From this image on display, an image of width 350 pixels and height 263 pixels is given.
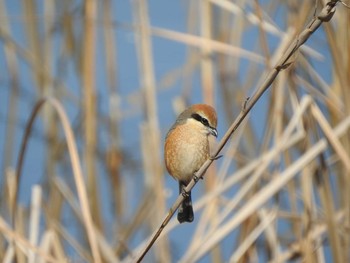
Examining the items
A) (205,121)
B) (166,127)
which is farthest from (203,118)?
(166,127)

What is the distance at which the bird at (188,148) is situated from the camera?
5.09 feet

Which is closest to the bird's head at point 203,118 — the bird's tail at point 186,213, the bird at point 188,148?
the bird at point 188,148

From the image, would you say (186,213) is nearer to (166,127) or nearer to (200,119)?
(200,119)

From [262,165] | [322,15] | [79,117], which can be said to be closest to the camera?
[322,15]

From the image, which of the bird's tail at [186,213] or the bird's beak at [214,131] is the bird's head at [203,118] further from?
the bird's tail at [186,213]

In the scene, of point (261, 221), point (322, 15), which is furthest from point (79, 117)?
point (322, 15)

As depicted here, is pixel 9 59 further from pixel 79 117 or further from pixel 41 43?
pixel 79 117

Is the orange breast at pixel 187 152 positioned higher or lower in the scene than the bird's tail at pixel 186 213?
higher

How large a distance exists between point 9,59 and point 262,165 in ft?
4.23

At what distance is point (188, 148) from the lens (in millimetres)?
1604

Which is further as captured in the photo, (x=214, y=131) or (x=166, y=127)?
(x=166, y=127)

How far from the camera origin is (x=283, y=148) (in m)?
1.91

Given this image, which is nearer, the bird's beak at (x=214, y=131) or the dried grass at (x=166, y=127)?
the bird's beak at (x=214, y=131)

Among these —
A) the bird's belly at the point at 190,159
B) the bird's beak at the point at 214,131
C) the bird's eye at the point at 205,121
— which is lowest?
the bird's belly at the point at 190,159
